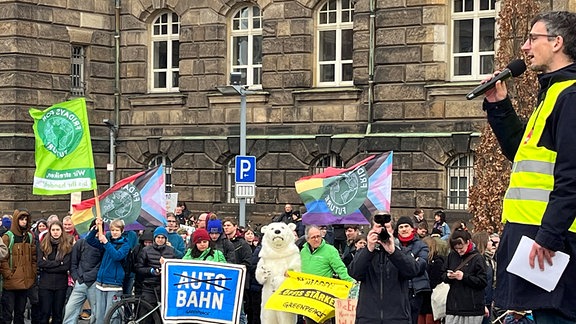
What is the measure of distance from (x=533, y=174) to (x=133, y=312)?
10914 mm

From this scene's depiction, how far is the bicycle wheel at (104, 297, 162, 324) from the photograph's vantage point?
1552 cm

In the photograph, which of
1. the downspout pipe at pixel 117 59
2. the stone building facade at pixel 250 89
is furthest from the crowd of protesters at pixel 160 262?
the downspout pipe at pixel 117 59

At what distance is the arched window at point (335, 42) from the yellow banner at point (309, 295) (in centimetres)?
1642

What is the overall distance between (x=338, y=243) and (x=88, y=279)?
18.7 ft

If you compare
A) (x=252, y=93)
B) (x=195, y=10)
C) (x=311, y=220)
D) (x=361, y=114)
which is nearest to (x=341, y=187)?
(x=311, y=220)

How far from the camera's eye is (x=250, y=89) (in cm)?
3166

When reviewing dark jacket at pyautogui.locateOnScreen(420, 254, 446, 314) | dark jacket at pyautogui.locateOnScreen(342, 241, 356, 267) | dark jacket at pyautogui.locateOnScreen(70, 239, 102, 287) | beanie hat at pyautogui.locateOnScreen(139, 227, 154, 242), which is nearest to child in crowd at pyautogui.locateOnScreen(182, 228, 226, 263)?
beanie hat at pyautogui.locateOnScreen(139, 227, 154, 242)

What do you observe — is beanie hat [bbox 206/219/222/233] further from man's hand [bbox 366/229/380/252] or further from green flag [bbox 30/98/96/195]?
man's hand [bbox 366/229/380/252]

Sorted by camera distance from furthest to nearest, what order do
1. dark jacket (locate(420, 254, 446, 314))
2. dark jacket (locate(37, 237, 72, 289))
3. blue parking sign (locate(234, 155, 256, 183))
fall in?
blue parking sign (locate(234, 155, 256, 183))
dark jacket (locate(37, 237, 72, 289))
dark jacket (locate(420, 254, 446, 314))

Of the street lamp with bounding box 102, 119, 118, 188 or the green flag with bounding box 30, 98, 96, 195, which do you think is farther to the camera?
the street lamp with bounding box 102, 119, 118, 188

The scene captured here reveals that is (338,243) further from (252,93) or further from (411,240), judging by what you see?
(252,93)

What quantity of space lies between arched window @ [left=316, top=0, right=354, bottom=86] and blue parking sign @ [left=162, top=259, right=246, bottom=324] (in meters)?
16.0

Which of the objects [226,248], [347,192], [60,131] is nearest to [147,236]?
[226,248]

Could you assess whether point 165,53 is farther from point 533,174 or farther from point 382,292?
point 533,174
